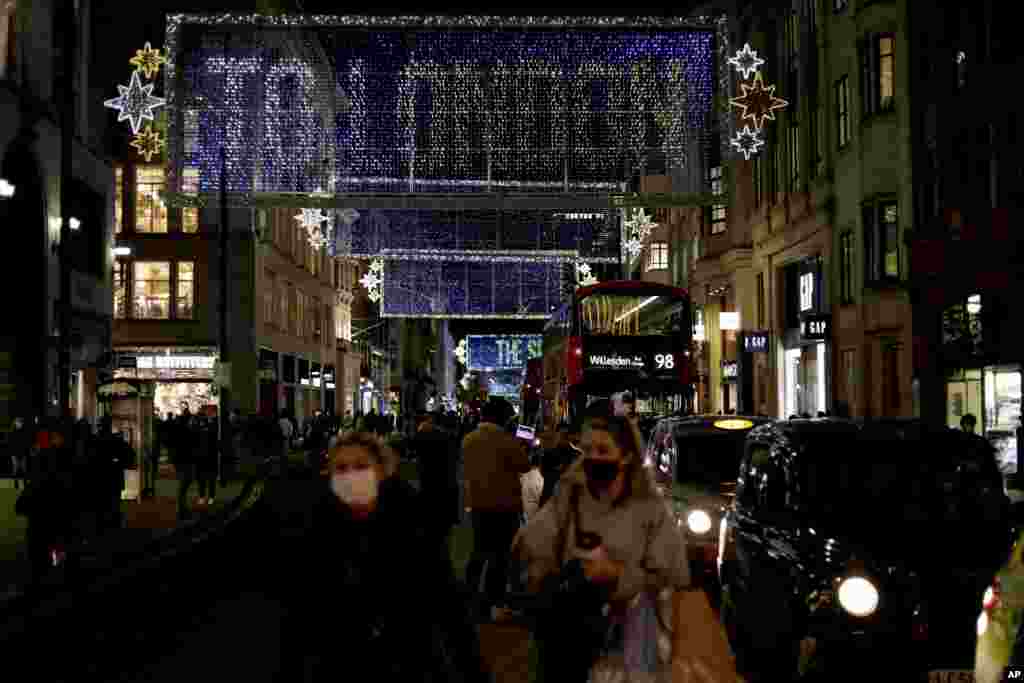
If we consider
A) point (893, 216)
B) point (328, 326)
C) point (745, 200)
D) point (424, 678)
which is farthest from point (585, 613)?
point (328, 326)

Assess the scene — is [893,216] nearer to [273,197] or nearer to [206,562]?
[273,197]

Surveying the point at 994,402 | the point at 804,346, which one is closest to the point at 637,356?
the point at 994,402

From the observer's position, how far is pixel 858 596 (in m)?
7.54

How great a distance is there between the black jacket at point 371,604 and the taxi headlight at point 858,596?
3422 mm

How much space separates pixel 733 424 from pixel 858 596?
6.75m

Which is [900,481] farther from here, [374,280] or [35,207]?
[374,280]

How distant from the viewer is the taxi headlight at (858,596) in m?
7.52

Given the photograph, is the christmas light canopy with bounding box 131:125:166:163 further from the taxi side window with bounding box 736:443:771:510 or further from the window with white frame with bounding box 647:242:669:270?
the window with white frame with bounding box 647:242:669:270

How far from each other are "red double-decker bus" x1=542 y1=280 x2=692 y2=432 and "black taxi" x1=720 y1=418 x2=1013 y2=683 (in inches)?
609

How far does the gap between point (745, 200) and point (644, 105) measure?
24.1 m

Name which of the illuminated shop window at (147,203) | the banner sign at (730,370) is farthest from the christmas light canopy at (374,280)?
the banner sign at (730,370)

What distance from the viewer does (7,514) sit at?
2547 cm

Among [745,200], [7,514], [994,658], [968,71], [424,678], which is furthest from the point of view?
[745,200]

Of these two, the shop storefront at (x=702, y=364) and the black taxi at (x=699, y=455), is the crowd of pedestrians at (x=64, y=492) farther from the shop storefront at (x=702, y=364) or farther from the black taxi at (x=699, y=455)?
the shop storefront at (x=702, y=364)
